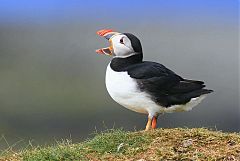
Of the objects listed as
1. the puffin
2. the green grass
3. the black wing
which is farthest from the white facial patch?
the green grass

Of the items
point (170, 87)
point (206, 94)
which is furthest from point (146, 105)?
point (206, 94)

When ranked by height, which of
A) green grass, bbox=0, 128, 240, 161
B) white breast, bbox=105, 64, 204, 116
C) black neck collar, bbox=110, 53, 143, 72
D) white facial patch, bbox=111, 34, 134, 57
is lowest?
green grass, bbox=0, 128, 240, 161

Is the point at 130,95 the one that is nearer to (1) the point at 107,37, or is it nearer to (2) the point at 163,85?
(2) the point at 163,85

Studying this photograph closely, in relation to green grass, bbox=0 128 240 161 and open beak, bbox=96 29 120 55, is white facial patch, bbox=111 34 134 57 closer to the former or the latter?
open beak, bbox=96 29 120 55

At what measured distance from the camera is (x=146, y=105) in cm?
556

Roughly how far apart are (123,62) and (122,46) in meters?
0.18

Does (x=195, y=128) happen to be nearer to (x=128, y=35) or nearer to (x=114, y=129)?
(x=114, y=129)

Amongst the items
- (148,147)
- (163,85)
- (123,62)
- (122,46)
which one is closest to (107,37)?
(122,46)

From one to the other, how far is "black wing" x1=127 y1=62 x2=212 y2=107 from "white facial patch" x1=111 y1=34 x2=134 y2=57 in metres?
0.19

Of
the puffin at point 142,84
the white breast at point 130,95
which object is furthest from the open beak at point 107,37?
the white breast at point 130,95

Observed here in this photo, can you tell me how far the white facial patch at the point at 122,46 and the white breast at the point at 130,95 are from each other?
253 millimetres

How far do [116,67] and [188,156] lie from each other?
4.64 feet

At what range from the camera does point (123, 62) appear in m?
5.77

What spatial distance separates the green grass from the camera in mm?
4930
